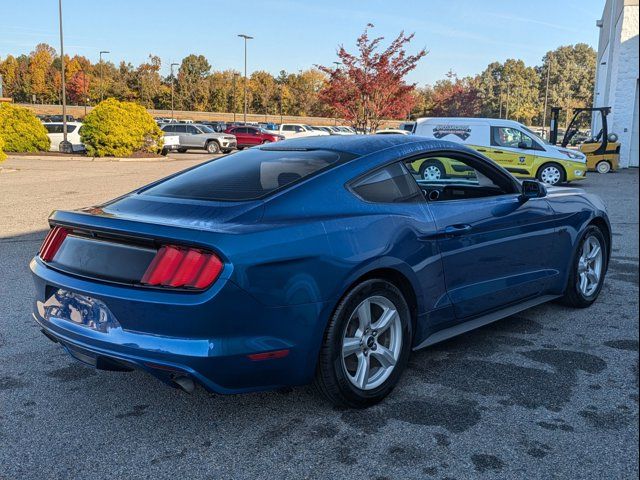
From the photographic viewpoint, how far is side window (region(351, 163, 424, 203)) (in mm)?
3461

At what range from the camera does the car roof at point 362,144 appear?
Answer: 3756 millimetres

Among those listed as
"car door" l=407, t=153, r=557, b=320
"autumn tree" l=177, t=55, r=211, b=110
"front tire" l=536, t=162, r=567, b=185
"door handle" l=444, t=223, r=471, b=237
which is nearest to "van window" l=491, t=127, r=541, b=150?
"front tire" l=536, t=162, r=567, b=185

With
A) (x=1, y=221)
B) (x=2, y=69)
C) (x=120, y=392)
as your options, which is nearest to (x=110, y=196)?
(x=1, y=221)

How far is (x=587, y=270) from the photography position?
5.23 meters

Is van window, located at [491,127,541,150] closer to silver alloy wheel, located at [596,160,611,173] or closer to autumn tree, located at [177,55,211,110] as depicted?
silver alloy wheel, located at [596,160,611,173]

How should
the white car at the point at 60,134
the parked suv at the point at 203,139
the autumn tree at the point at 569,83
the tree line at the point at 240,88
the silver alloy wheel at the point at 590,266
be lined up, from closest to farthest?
the silver alloy wheel at the point at 590,266
the white car at the point at 60,134
the parked suv at the point at 203,139
the tree line at the point at 240,88
the autumn tree at the point at 569,83

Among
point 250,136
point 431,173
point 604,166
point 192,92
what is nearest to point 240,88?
point 192,92

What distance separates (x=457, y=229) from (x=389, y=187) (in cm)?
54

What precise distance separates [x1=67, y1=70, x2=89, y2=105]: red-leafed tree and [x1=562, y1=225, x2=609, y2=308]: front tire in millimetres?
100850

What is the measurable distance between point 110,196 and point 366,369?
1056 centimetres

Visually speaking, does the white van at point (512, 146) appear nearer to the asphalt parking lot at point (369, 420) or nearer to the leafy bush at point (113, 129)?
the asphalt parking lot at point (369, 420)

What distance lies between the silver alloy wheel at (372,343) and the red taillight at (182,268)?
83 centimetres

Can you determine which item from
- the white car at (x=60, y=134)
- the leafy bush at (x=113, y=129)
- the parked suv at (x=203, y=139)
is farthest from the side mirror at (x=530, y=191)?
the parked suv at (x=203, y=139)

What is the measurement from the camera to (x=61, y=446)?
2.95 m
